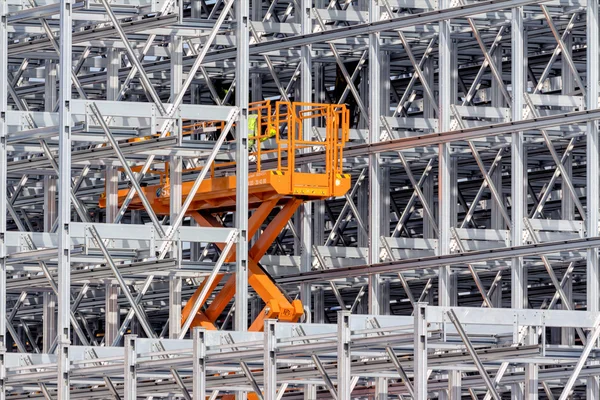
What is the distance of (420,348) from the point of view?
3716 centimetres

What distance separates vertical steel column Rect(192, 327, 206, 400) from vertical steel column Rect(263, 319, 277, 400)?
131 centimetres

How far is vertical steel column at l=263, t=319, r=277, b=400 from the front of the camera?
39406 millimetres

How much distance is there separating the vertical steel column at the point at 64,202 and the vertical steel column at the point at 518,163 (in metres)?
12.2

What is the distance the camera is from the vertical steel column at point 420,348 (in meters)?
37.1

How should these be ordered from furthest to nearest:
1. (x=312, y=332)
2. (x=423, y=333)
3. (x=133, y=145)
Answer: (x=133, y=145) → (x=312, y=332) → (x=423, y=333)

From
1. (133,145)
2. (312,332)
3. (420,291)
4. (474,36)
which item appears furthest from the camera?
(420,291)

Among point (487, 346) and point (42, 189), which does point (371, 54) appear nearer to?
point (42, 189)

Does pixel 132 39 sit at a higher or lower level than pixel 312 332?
higher

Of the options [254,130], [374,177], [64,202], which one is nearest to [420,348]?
[64,202]

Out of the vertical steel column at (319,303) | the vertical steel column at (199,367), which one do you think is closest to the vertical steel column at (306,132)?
the vertical steel column at (319,303)

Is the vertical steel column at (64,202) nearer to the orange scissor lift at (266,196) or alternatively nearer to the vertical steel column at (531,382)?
the orange scissor lift at (266,196)

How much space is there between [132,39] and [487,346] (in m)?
14.2

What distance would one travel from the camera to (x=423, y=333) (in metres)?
37.1

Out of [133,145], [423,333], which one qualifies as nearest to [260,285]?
[133,145]
